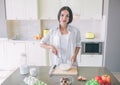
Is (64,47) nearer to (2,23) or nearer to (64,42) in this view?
(64,42)

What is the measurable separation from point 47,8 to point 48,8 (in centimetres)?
2

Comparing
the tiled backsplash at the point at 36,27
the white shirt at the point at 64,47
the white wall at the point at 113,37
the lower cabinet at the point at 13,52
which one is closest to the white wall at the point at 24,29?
the tiled backsplash at the point at 36,27

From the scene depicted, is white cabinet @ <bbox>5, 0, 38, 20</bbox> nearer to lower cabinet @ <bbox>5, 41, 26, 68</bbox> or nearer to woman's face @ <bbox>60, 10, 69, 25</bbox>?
lower cabinet @ <bbox>5, 41, 26, 68</bbox>

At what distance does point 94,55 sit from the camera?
4.42 meters

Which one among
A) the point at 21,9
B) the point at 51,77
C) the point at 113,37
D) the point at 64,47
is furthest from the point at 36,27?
the point at 51,77

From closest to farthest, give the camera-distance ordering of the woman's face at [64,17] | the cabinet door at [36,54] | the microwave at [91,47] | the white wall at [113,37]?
the woman's face at [64,17] → the white wall at [113,37] → the microwave at [91,47] → the cabinet door at [36,54]

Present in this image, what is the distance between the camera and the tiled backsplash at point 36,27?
4.88 metres

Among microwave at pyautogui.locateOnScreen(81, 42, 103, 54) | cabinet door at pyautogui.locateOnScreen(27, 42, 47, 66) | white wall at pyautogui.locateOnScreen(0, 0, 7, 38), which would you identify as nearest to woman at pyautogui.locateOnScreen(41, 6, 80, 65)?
microwave at pyautogui.locateOnScreen(81, 42, 103, 54)

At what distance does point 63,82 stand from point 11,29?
3476 millimetres

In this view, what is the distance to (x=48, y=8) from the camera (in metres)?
4.54

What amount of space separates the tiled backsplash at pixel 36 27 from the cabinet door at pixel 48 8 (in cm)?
39

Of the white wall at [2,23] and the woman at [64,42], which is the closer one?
the woman at [64,42]

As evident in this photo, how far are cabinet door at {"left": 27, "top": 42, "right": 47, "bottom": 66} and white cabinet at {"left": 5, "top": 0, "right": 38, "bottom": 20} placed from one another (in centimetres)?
67

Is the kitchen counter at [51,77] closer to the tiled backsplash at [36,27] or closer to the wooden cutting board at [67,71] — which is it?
the wooden cutting board at [67,71]
